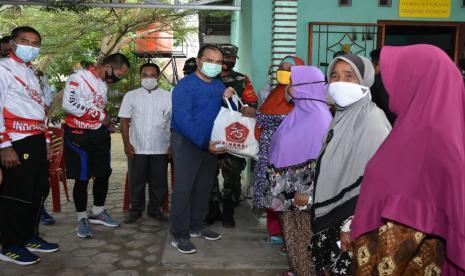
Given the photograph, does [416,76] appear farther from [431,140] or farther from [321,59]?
[321,59]

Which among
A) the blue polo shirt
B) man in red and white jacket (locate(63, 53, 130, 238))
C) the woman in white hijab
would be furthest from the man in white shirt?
the woman in white hijab

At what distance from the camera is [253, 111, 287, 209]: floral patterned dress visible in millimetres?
3764

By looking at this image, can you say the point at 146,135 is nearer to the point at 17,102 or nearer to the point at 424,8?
the point at 17,102

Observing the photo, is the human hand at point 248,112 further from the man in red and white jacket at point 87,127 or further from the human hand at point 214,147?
the man in red and white jacket at point 87,127

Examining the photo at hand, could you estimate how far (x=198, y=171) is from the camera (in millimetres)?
4121

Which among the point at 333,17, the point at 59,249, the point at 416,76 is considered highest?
the point at 333,17

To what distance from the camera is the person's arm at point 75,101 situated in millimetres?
4184

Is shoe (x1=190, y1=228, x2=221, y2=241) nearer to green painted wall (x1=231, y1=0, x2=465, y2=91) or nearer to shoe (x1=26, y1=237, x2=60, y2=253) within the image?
shoe (x1=26, y1=237, x2=60, y2=253)

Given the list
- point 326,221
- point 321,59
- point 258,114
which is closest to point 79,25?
point 321,59

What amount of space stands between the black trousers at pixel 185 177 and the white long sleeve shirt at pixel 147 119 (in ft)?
2.58

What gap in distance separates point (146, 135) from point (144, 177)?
19.8 inches

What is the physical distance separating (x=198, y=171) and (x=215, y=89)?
2.62 feet

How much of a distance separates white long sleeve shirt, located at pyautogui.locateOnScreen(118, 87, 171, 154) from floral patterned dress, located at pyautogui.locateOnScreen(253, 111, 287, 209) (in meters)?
1.36

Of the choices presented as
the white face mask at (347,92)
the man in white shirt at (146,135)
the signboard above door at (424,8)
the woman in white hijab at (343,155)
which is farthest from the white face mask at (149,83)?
the signboard above door at (424,8)
